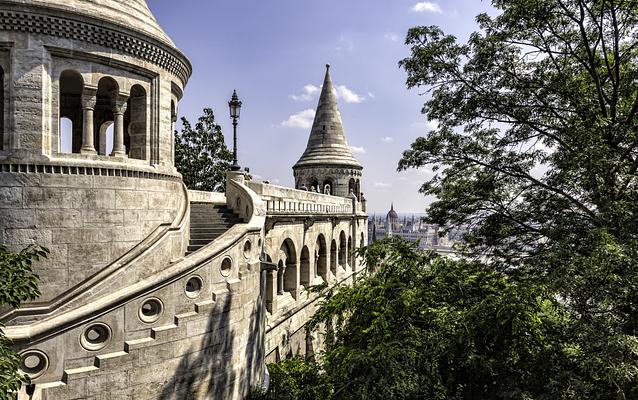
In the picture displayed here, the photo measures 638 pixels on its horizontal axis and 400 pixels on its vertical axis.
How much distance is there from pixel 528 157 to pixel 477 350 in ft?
11.7

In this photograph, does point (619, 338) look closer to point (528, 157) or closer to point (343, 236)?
point (528, 157)

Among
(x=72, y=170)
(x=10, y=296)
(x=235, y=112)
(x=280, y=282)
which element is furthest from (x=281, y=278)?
(x=10, y=296)

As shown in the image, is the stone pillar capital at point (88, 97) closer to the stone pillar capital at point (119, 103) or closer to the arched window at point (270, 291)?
the stone pillar capital at point (119, 103)

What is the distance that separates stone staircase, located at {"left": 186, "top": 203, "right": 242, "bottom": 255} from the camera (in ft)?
31.4

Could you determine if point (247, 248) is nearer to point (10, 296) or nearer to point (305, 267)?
point (10, 296)

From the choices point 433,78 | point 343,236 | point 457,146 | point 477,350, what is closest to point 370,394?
point 477,350

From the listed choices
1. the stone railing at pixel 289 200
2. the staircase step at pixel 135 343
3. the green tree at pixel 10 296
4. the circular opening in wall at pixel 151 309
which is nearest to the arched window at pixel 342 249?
the stone railing at pixel 289 200

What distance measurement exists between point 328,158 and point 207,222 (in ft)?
55.4

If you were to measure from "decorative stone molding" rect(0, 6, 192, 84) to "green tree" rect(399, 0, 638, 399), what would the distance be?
4632 millimetres

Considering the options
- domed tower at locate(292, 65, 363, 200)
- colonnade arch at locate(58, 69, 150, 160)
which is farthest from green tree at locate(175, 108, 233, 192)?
colonnade arch at locate(58, 69, 150, 160)

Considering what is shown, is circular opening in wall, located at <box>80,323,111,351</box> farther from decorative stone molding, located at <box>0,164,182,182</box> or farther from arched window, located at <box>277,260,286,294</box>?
arched window, located at <box>277,260,286,294</box>

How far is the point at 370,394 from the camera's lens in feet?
19.6

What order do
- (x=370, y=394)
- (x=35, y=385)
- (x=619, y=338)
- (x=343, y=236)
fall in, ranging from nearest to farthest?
(x=619, y=338), (x=35, y=385), (x=370, y=394), (x=343, y=236)

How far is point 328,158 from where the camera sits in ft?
88.0
